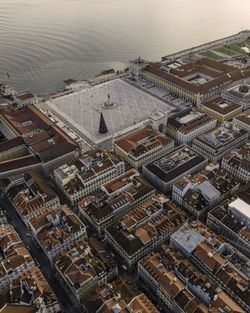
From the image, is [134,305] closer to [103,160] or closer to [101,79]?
[103,160]

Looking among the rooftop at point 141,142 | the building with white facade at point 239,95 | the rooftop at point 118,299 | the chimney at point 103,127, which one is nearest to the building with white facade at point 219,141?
the rooftop at point 141,142

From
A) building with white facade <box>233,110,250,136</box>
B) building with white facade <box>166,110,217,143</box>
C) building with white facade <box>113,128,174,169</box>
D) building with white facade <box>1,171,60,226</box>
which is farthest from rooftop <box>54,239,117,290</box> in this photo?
building with white facade <box>233,110,250,136</box>

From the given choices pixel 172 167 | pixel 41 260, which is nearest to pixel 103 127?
pixel 172 167

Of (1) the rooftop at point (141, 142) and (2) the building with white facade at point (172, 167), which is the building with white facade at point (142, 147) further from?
(2) the building with white facade at point (172, 167)

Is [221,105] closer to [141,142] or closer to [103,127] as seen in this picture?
[141,142]

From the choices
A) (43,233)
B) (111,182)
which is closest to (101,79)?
(111,182)

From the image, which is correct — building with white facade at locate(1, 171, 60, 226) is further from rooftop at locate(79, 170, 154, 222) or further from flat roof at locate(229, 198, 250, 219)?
flat roof at locate(229, 198, 250, 219)
